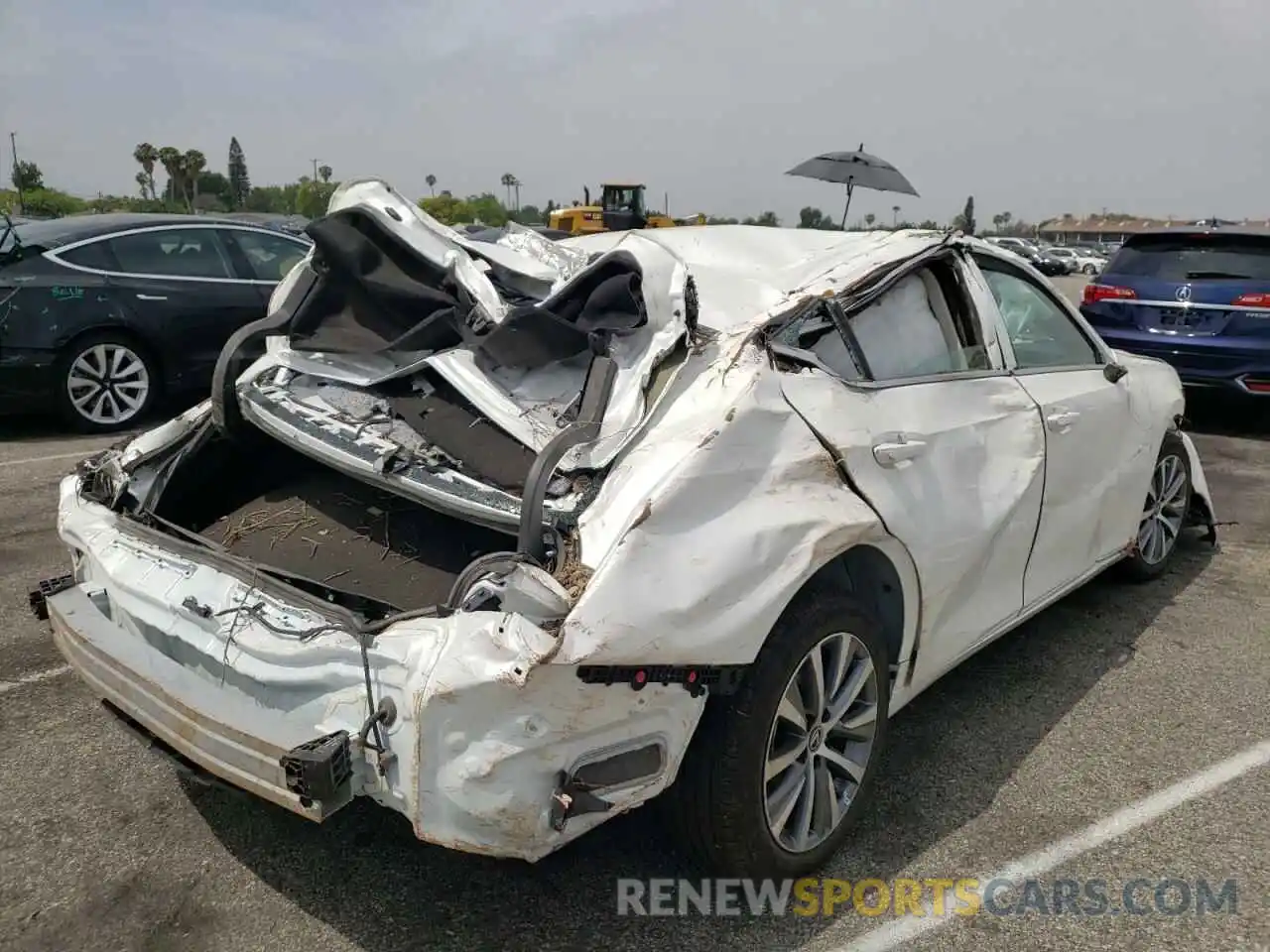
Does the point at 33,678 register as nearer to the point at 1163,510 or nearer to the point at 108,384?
the point at 108,384

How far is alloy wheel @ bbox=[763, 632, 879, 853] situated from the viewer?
A: 250 centimetres

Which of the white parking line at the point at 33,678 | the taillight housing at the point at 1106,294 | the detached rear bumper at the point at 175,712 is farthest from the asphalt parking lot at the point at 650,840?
the taillight housing at the point at 1106,294

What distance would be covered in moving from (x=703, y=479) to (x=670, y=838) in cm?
95

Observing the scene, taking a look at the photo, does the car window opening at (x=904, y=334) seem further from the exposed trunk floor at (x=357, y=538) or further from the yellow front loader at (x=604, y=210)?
the yellow front loader at (x=604, y=210)

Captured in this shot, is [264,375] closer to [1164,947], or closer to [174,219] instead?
[1164,947]

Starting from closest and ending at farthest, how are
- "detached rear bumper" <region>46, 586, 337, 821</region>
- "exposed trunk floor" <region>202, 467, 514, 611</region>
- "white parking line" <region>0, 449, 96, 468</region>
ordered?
"detached rear bumper" <region>46, 586, 337, 821</region> < "exposed trunk floor" <region>202, 467, 514, 611</region> < "white parking line" <region>0, 449, 96, 468</region>

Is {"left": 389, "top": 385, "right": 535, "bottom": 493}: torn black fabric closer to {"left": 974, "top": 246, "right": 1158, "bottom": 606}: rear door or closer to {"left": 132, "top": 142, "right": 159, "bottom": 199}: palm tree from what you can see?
{"left": 974, "top": 246, "right": 1158, "bottom": 606}: rear door

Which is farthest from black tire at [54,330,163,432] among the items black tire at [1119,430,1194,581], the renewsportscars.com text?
black tire at [1119,430,1194,581]

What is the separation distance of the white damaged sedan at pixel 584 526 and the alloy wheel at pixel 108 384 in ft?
15.4

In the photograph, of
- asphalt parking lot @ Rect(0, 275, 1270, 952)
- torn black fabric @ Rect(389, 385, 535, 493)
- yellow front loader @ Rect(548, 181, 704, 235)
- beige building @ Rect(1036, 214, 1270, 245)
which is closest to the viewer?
asphalt parking lot @ Rect(0, 275, 1270, 952)

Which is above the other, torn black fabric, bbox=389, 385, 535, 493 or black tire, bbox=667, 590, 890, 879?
torn black fabric, bbox=389, 385, 535, 493

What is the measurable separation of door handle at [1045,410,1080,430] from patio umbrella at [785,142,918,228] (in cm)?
459

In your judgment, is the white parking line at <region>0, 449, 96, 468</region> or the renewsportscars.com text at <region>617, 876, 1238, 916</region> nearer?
the renewsportscars.com text at <region>617, 876, 1238, 916</region>

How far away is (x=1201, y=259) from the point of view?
841 centimetres
